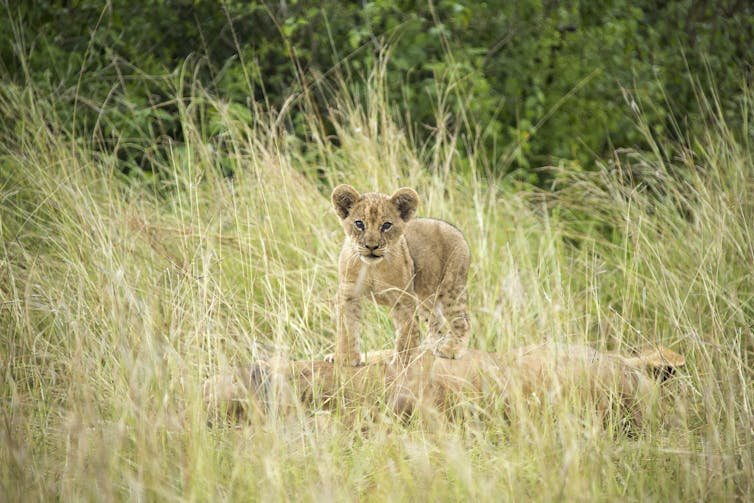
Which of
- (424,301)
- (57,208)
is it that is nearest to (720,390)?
(424,301)

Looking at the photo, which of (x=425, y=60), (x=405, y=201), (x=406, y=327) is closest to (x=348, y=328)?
(x=406, y=327)

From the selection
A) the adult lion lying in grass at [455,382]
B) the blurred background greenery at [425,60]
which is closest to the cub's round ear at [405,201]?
the adult lion lying in grass at [455,382]

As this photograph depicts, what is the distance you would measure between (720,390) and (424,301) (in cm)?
146

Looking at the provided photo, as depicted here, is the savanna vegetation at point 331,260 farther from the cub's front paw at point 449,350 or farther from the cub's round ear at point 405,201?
the cub's round ear at point 405,201

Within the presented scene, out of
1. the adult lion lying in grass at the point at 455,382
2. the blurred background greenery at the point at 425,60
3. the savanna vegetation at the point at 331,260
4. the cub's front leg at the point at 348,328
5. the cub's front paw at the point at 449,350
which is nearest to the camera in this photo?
the savanna vegetation at the point at 331,260

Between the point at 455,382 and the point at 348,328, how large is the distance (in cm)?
56

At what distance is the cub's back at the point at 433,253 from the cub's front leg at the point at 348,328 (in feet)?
1.44

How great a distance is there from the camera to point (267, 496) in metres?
3.08

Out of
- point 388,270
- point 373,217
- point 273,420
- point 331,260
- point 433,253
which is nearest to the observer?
point 273,420

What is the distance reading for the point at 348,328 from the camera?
4312mm

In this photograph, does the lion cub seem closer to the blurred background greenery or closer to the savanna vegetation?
the savanna vegetation

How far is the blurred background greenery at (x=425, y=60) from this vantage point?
7.87 m

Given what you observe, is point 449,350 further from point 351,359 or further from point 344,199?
point 344,199

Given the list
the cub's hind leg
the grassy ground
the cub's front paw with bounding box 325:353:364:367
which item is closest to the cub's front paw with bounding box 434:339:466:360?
the cub's hind leg
